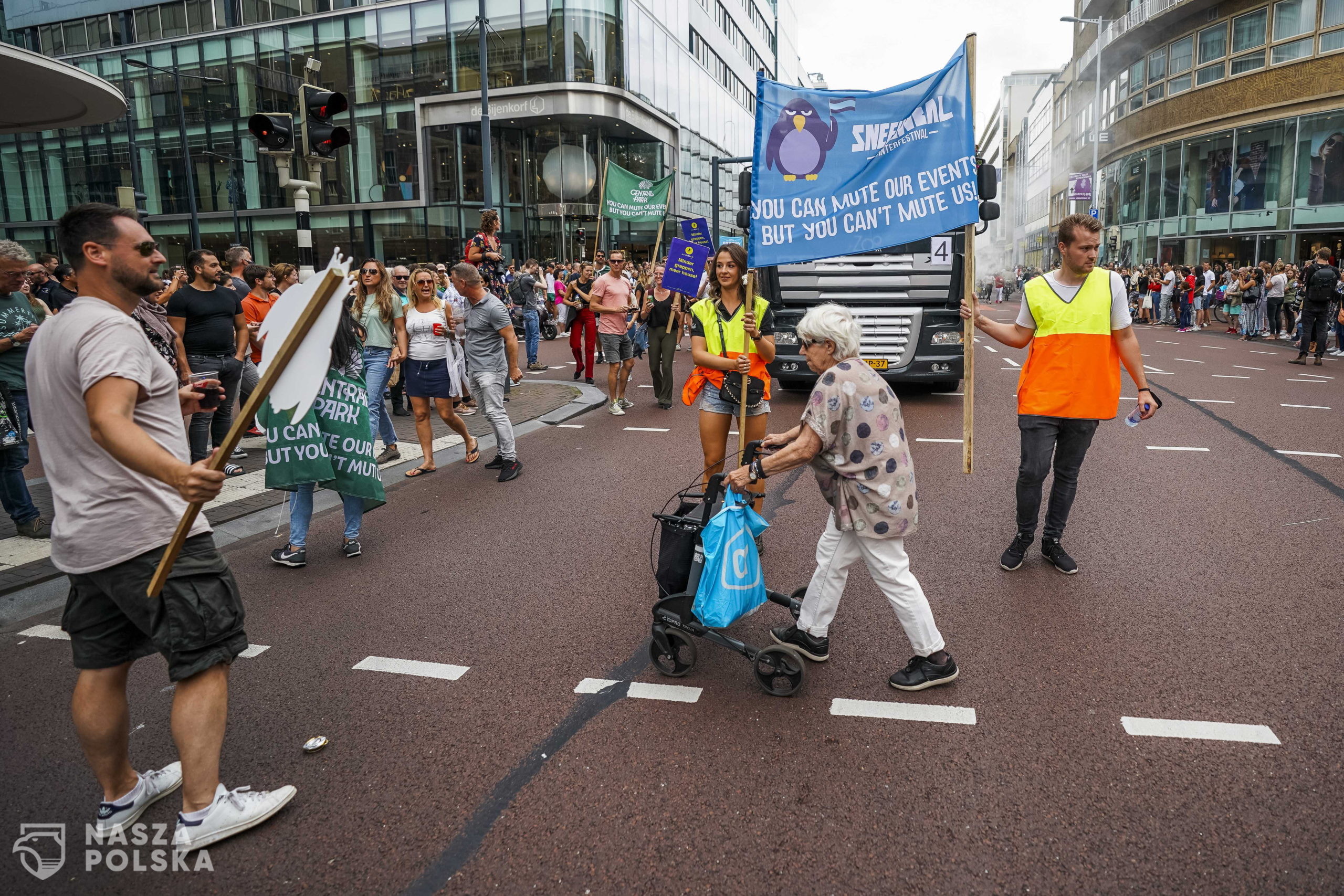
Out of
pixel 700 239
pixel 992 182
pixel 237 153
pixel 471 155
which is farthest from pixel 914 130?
pixel 237 153

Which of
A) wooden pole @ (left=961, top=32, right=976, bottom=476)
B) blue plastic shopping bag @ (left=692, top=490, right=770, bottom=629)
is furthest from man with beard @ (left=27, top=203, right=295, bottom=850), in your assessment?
wooden pole @ (left=961, top=32, right=976, bottom=476)

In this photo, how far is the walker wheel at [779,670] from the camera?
3.51 metres

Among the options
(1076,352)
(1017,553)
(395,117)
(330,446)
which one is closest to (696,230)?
(330,446)

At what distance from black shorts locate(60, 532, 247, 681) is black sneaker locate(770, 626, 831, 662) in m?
2.16

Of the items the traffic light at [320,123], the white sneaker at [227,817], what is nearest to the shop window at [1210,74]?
the traffic light at [320,123]

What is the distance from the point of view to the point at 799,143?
4770 millimetres

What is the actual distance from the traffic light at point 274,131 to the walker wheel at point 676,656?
7673mm

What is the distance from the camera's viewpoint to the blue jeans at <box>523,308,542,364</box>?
1538 cm

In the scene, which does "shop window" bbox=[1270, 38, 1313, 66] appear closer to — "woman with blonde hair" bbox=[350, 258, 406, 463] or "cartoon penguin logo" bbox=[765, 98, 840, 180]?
"cartoon penguin logo" bbox=[765, 98, 840, 180]

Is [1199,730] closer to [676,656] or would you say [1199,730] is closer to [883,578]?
[883,578]

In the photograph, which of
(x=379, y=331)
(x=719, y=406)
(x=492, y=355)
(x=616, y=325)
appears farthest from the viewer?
(x=616, y=325)

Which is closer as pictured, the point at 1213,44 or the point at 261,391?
the point at 261,391

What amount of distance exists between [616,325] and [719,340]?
20.7ft

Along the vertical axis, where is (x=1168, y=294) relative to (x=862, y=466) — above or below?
above
